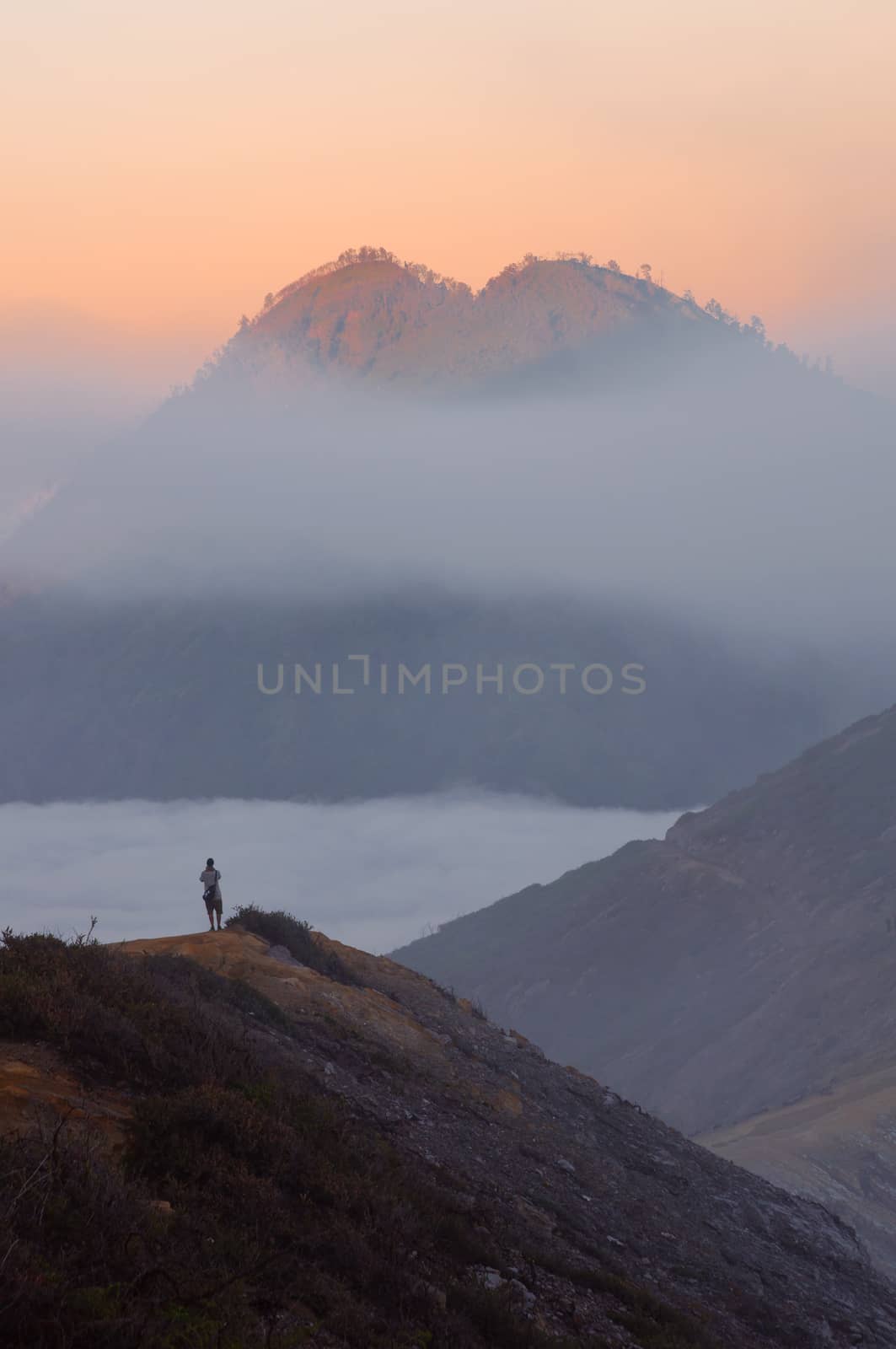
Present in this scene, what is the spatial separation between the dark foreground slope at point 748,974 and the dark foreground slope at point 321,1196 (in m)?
83.8

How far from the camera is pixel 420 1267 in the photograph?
10766mm

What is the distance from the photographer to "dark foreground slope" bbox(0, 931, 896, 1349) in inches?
341

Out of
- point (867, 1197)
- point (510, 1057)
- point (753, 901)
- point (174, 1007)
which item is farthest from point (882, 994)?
point (174, 1007)

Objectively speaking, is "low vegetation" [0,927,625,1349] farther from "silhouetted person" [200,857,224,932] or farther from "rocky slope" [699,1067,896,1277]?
"rocky slope" [699,1067,896,1277]

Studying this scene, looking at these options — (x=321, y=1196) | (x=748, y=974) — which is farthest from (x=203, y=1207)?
(x=748, y=974)

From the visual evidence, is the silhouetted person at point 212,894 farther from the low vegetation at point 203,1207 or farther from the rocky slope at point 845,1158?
the rocky slope at point 845,1158

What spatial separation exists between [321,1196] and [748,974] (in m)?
160

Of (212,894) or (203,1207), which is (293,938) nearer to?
(212,894)

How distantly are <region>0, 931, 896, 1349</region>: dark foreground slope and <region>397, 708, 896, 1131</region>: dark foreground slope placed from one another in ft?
275

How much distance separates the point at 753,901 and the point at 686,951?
12112mm

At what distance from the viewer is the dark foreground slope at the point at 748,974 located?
127438 millimetres

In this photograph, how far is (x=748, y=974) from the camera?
162 m

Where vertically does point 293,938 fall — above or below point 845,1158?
above

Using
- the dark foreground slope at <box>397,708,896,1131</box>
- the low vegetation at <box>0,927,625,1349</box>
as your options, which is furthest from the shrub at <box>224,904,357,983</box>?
the dark foreground slope at <box>397,708,896,1131</box>
